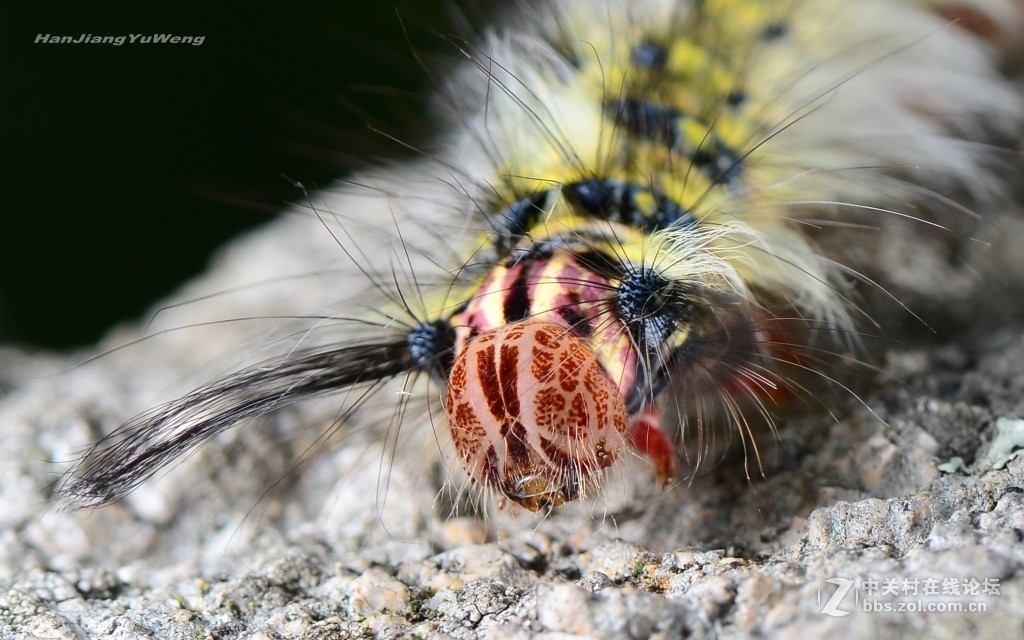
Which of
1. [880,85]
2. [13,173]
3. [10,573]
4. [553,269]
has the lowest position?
[10,573]

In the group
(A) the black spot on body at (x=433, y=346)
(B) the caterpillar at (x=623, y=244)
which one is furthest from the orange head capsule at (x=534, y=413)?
(A) the black spot on body at (x=433, y=346)

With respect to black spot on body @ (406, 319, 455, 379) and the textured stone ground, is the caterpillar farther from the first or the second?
the textured stone ground

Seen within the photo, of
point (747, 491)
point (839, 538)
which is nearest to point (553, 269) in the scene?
point (747, 491)

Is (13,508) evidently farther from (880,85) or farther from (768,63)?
(880,85)

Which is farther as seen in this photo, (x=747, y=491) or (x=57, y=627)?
(x=747, y=491)

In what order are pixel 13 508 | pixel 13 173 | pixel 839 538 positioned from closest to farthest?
pixel 839 538 → pixel 13 508 → pixel 13 173

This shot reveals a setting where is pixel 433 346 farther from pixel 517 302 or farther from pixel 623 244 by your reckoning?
pixel 623 244

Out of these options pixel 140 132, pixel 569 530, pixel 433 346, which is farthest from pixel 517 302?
pixel 140 132
